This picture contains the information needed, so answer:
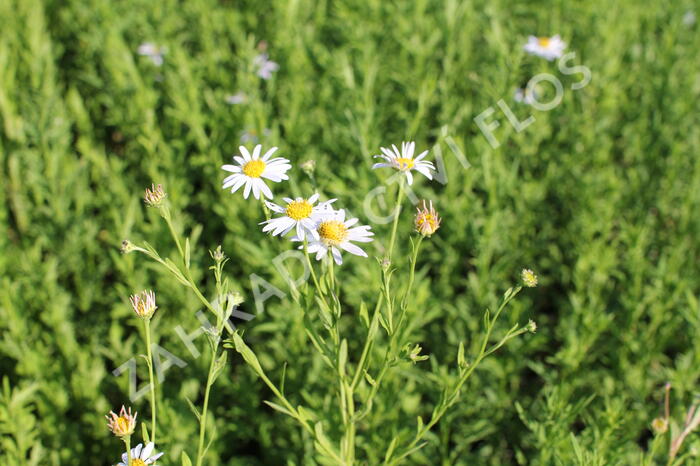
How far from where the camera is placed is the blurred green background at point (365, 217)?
2.10 metres

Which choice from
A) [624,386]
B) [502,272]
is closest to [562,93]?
[502,272]

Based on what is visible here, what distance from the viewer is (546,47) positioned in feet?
10.1

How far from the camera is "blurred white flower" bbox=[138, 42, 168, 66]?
3.12 m

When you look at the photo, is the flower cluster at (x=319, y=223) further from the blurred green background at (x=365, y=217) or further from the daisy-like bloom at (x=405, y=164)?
the blurred green background at (x=365, y=217)

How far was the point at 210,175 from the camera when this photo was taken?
2689 mm

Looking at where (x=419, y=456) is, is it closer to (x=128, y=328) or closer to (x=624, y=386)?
(x=624, y=386)

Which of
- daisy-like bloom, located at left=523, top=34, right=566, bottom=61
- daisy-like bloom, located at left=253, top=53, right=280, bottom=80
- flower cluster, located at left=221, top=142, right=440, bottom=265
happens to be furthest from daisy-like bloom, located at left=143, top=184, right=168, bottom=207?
daisy-like bloom, located at left=523, top=34, right=566, bottom=61

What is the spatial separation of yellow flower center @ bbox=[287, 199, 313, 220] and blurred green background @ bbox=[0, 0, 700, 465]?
A: 76 cm

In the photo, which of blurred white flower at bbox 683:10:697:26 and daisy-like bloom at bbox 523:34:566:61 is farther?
blurred white flower at bbox 683:10:697:26

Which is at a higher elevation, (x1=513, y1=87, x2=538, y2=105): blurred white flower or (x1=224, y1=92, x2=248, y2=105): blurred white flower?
(x1=513, y1=87, x2=538, y2=105): blurred white flower

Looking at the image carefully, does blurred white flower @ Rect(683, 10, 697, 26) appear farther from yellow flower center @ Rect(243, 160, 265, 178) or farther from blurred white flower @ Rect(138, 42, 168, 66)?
yellow flower center @ Rect(243, 160, 265, 178)

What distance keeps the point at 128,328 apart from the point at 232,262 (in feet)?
1.82

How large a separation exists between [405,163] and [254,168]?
0.35 m

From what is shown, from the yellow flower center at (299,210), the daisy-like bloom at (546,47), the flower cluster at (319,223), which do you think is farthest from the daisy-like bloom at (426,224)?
the daisy-like bloom at (546,47)
